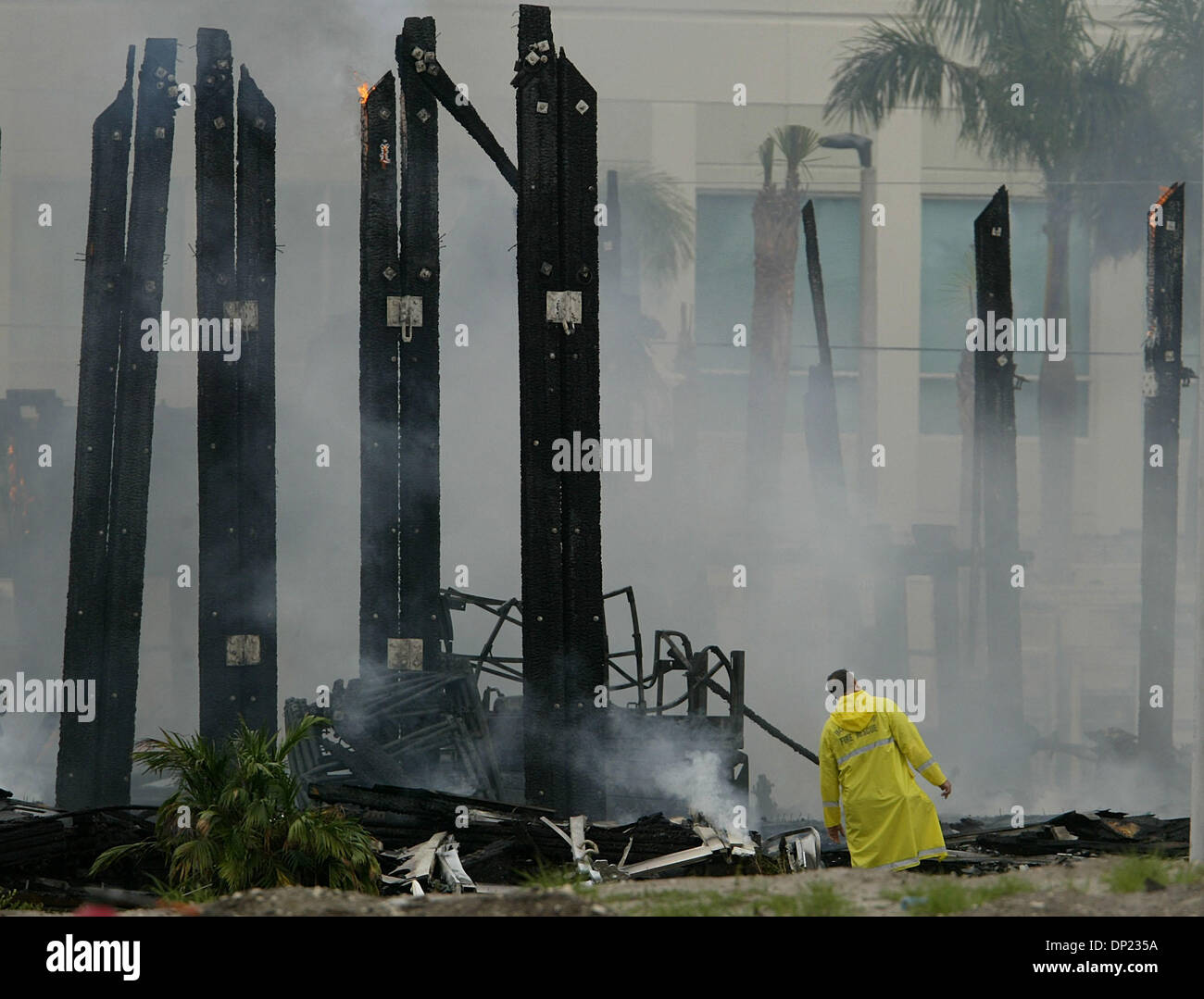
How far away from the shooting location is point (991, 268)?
1596 centimetres

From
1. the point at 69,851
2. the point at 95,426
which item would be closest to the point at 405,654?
the point at 69,851

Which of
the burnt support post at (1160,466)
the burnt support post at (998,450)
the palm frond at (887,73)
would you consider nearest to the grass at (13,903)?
the burnt support post at (998,450)

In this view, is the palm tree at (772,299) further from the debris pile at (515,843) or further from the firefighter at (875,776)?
the firefighter at (875,776)

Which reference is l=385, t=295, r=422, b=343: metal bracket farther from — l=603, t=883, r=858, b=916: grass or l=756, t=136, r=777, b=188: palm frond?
l=756, t=136, r=777, b=188: palm frond

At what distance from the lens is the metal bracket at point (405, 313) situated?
12.1 meters

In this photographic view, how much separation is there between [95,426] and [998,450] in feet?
33.5

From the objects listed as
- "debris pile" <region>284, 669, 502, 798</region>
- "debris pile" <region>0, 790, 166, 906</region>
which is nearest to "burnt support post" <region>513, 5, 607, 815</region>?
"debris pile" <region>284, 669, 502, 798</region>

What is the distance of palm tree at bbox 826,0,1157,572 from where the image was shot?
31.9 m

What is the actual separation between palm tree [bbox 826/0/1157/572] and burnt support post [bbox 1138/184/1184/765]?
14901 millimetres

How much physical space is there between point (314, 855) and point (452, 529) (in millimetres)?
15582

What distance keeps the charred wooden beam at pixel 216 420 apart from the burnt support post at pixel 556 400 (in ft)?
9.15

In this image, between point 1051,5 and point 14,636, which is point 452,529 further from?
point 1051,5

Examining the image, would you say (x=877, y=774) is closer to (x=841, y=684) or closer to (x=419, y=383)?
(x=841, y=684)
